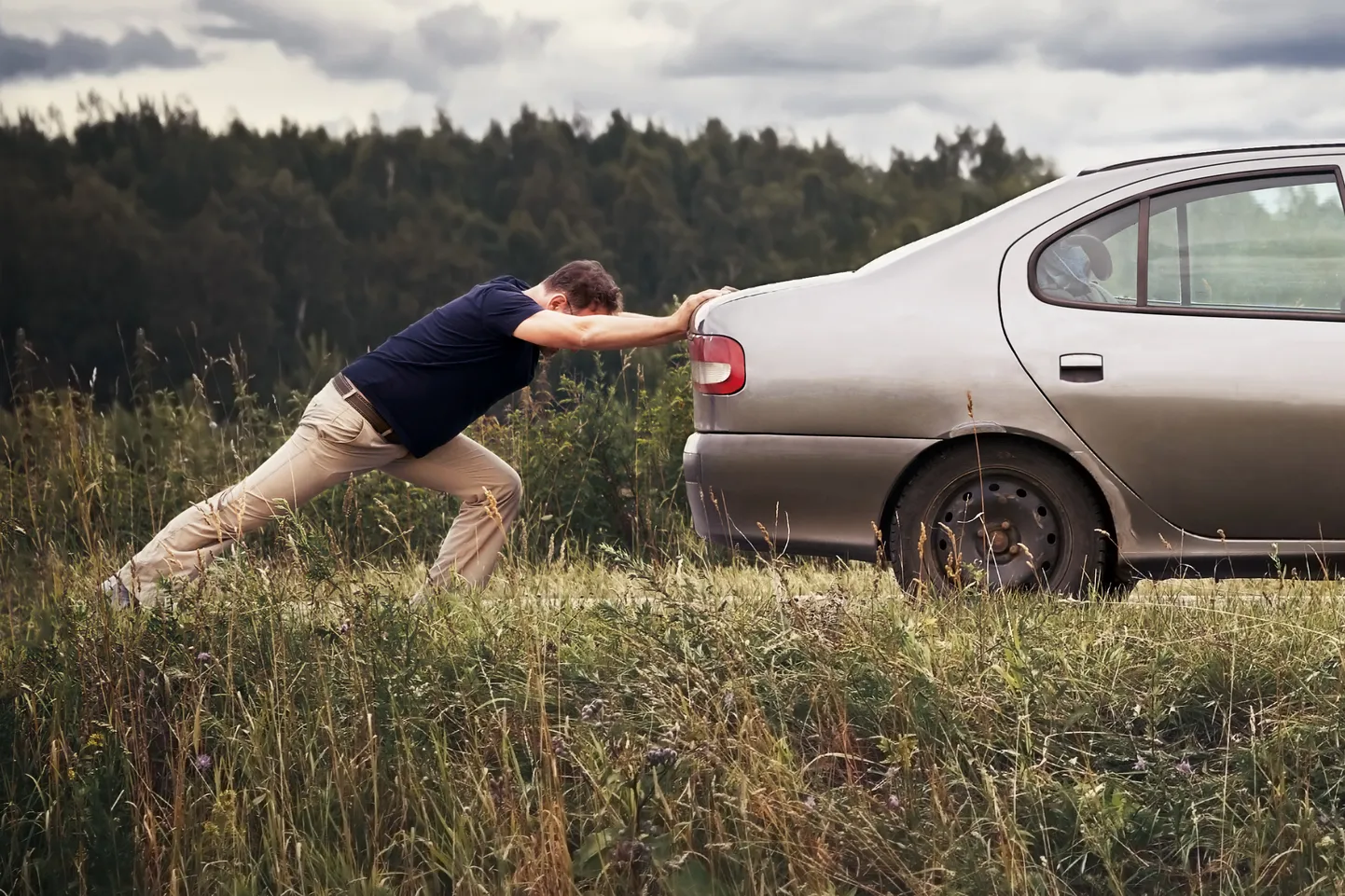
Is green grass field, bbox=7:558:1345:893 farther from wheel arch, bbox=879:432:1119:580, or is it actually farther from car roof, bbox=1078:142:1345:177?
car roof, bbox=1078:142:1345:177

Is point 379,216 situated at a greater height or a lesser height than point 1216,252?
greater

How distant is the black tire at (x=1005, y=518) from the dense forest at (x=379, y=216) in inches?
2520

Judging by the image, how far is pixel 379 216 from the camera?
84188 mm

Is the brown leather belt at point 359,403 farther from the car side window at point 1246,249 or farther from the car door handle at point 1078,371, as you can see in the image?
the car side window at point 1246,249

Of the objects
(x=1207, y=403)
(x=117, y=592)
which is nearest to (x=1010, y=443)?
(x=1207, y=403)

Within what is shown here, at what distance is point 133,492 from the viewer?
950cm

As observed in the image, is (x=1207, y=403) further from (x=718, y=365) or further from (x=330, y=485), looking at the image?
(x=330, y=485)

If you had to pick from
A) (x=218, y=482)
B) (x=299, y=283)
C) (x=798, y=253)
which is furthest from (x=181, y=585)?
(x=798, y=253)

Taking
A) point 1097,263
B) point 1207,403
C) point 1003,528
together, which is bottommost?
point 1003,528

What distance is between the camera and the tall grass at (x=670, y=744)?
397 centimetres

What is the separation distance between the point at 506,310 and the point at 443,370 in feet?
1.24

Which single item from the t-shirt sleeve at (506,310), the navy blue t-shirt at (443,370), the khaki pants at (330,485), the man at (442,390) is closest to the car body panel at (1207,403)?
the man at (442,390)

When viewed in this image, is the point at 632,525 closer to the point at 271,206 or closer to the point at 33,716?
the point at 33,716

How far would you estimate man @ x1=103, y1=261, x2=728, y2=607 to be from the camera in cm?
613
